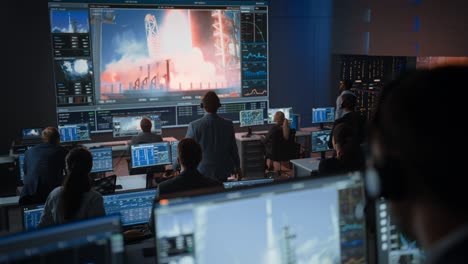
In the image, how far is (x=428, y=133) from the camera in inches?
33.5

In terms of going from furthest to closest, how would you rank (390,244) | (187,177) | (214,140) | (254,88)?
(254,88) < (214,140) < (187,177) < (390,244)

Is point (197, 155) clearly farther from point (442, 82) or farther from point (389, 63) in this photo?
point (389, 63)

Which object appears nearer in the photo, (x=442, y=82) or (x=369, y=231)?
(x=442, y=82)

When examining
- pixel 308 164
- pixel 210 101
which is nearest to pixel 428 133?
pixel 210 101

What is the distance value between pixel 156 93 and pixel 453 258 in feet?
27.7

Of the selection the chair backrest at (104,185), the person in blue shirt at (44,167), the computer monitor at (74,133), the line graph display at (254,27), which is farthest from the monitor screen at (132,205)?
the line graph display at (254,27)

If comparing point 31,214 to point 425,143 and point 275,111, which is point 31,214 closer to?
point 425,143

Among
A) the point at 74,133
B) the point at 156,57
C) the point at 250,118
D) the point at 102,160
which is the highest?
the point at 156,57

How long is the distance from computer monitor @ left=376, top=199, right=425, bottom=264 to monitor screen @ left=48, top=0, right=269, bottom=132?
743 centimetres

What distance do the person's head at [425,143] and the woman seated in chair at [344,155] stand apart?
2.71 metres

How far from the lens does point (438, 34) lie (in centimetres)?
691

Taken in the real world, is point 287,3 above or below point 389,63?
above

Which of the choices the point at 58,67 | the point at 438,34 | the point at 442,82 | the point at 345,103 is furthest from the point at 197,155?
the point at 58,67

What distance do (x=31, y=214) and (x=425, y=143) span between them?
3.18m
